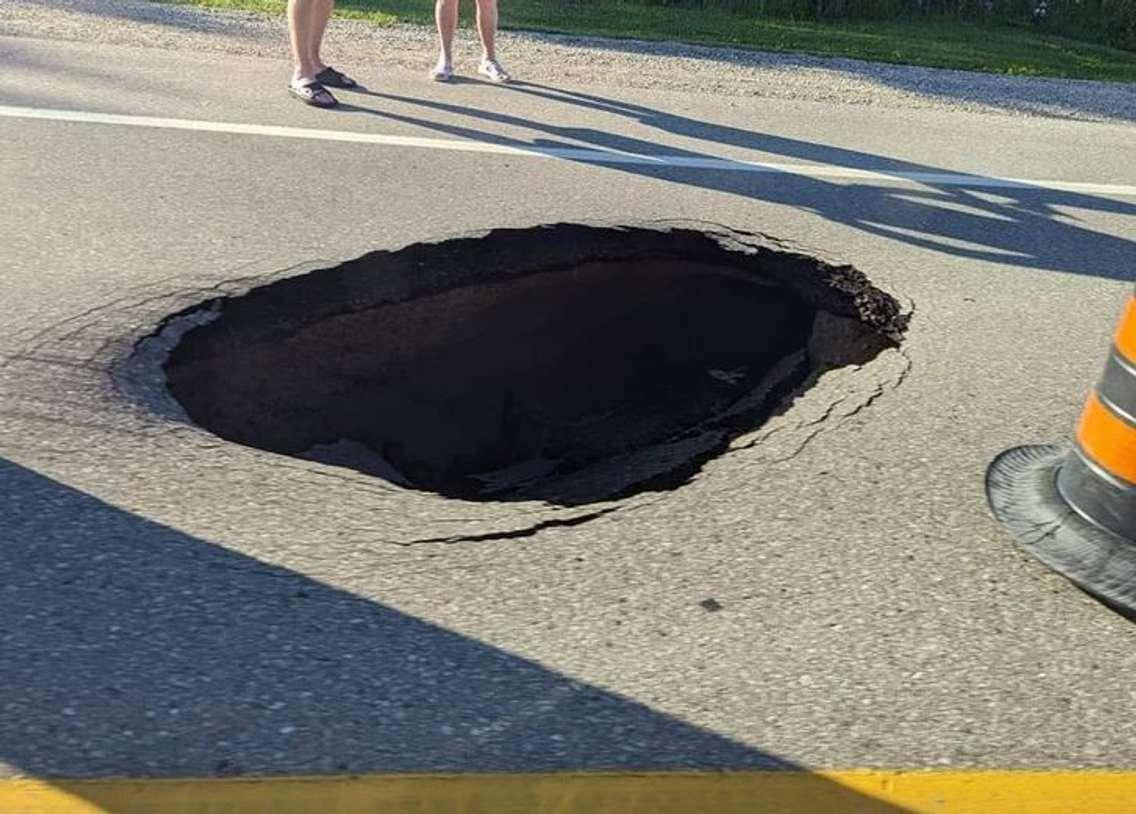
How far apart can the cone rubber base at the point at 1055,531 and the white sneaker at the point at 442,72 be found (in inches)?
228

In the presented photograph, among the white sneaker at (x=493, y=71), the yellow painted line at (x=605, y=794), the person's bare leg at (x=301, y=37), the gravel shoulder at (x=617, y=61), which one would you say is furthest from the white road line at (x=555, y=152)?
→ the yellow painted line at (x=605, y=794)

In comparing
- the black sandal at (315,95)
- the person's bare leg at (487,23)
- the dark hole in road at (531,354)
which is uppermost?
the person's bare leg at (487,23)

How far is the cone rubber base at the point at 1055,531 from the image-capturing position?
10.2 ft

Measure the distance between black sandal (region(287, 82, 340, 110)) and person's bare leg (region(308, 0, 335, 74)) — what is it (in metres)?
0.30

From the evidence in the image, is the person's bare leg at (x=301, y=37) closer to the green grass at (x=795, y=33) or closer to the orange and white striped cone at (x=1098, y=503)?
the green grass at (x=795, y=33)

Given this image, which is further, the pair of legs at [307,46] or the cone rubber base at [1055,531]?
the pair of legs at [307,46]

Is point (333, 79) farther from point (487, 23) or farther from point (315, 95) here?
point (487, 23)

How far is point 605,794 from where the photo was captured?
2270 millimetres

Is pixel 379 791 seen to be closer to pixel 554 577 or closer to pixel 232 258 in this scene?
pixel 554 577

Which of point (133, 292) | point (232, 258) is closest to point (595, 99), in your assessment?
point (232, 258)

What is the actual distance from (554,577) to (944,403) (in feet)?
6.09

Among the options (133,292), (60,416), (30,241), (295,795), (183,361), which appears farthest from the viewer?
(30,241)

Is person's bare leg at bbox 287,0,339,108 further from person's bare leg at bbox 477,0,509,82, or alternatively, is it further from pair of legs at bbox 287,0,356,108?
person's bare leg at bbox 477,0,509,82

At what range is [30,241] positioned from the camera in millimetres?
4891
